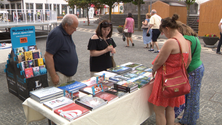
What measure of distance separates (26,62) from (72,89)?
5.10 ft

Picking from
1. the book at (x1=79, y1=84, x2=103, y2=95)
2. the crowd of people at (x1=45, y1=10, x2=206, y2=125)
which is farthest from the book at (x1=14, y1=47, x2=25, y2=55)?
the book at (x1=79, y1=84, x2=103, y2=95)

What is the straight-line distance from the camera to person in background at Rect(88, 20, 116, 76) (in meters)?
3.33

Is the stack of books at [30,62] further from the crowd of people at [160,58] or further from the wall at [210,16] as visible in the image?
the wall at [210,16]

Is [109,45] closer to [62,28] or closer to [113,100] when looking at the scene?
[62,28]

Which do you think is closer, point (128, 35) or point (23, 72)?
point (23, 72)

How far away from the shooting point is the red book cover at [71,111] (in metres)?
1.87

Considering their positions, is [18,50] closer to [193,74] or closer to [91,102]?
[91,102]

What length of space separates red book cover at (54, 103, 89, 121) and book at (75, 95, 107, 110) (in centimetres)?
5

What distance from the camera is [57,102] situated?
2.13m

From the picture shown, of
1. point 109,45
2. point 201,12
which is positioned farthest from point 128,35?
point 109,45

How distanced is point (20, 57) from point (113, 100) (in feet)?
7.15

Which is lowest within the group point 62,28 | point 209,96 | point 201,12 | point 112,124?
point 209,96

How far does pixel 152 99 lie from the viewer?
108 inches

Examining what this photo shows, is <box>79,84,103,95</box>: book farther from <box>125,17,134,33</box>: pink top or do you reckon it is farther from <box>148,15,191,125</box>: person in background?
<box>125,17,134,33</box>: pink top
